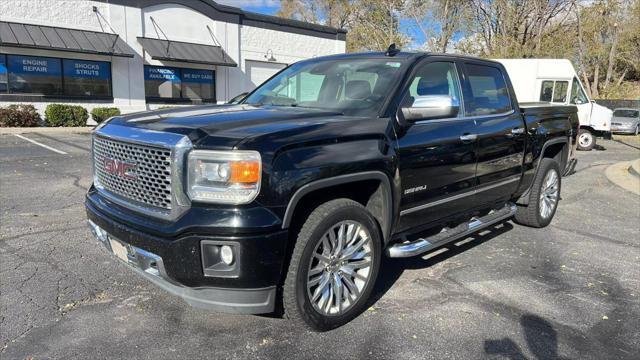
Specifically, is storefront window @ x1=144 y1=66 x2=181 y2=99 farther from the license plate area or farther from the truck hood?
the license plate area

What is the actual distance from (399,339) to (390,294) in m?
0.72

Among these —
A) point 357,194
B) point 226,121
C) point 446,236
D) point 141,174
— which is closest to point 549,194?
point 446,236

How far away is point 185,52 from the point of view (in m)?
21.0

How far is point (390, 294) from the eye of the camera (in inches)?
158

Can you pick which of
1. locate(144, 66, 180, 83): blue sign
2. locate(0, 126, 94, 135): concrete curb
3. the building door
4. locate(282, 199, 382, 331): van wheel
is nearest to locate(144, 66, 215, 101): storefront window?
locate(144, 66, 180, 83): blue sign

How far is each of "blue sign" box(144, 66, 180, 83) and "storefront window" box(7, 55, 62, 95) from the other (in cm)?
339

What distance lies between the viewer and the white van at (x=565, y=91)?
16297 mm

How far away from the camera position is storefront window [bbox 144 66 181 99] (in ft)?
68.1

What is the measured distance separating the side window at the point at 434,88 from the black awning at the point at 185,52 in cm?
1767

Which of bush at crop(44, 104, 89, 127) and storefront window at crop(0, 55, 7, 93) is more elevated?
storefront window at crop(0, 55, 7, 93)

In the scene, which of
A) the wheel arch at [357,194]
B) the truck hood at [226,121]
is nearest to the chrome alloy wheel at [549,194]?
the wheel arch at [357,194]

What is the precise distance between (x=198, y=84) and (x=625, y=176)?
17.6 metres

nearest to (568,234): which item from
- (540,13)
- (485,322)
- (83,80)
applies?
(485,322)

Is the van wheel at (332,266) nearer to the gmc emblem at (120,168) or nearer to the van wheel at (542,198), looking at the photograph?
the gmc emblem at (120,168)
